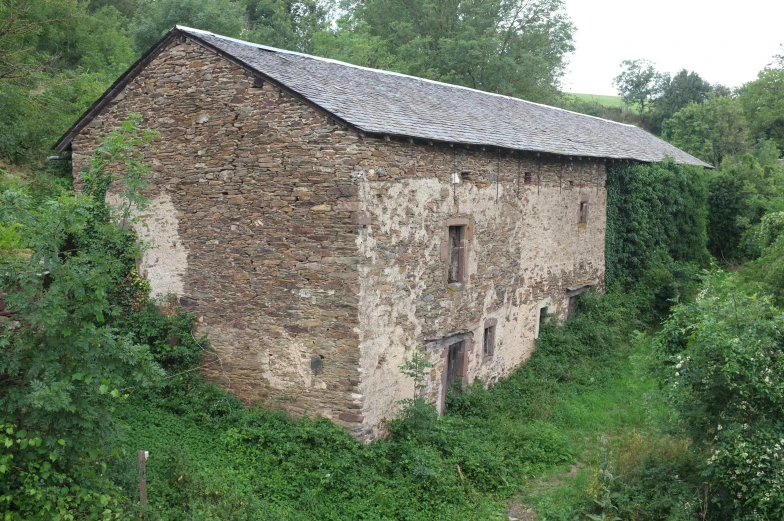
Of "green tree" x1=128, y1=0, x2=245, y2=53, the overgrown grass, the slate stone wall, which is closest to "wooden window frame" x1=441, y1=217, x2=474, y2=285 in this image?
the overgrown grass

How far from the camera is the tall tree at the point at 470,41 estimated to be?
1236 inches

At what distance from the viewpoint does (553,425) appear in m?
11.5

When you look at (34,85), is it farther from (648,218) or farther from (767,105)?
(767,105)

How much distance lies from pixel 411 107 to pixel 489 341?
4.77 metres

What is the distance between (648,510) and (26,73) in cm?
1377

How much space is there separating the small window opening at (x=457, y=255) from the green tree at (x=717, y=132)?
31.4 metres

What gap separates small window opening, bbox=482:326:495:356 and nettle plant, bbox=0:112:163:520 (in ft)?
24.8

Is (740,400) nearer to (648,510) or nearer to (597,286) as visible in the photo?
(648,510)

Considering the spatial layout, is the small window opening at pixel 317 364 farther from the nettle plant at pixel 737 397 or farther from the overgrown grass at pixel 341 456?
the nettle plant at pixel 737 397

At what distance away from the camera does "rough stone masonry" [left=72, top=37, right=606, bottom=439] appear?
9172mm

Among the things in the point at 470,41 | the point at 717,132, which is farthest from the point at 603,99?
the point at 470,41

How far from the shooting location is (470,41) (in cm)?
3094

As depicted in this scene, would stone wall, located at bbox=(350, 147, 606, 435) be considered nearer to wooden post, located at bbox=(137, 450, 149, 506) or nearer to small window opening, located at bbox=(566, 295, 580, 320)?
small window opening, located at bbox=(566, 295, 580, 320)

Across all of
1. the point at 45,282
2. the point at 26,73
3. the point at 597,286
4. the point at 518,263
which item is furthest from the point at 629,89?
the point at 45,282
